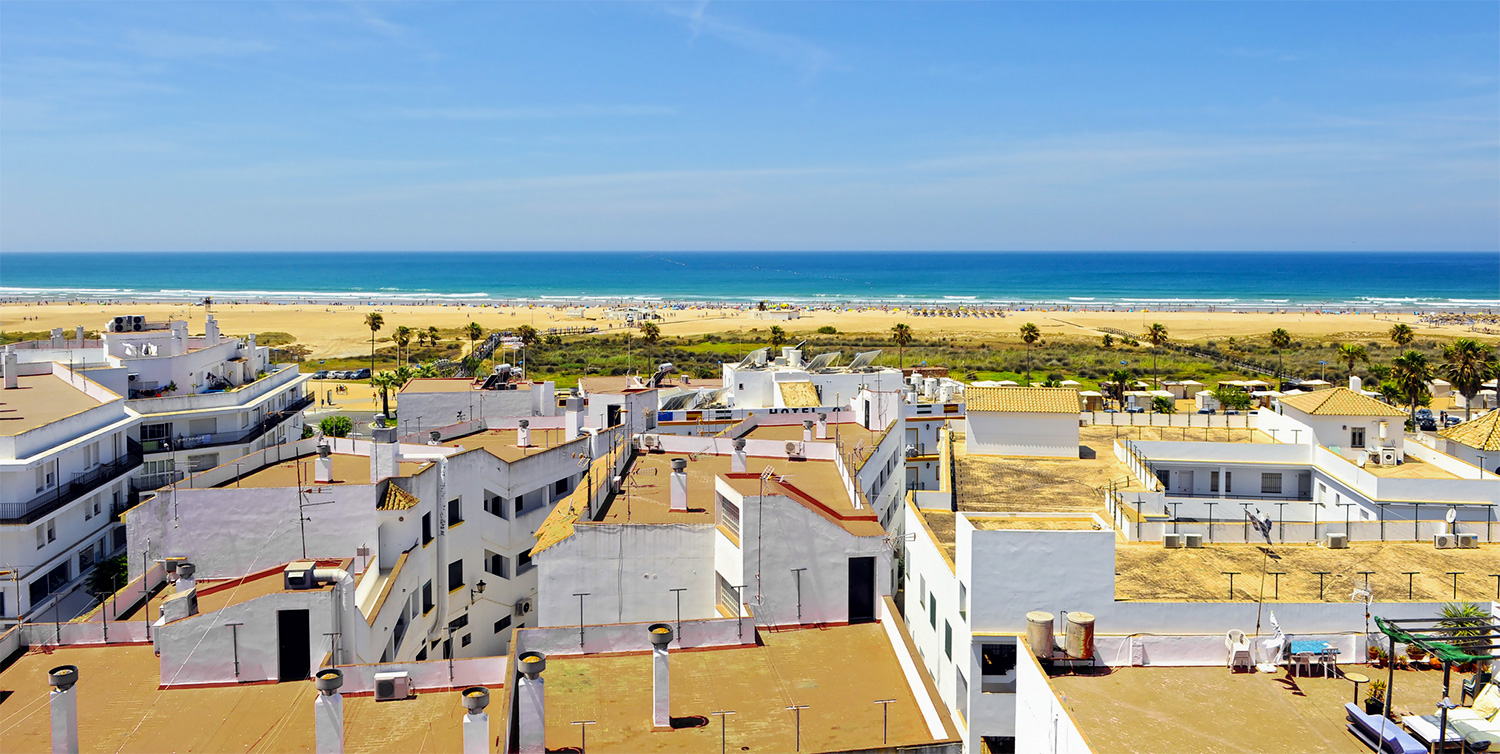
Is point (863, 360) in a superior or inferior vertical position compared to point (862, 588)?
superior

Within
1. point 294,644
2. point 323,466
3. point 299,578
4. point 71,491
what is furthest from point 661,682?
point 71,491

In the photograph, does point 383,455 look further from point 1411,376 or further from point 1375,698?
point 1411,376

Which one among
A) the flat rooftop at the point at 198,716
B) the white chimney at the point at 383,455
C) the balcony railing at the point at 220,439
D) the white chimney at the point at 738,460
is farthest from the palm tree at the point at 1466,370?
the balcony railing at the point at 220,439

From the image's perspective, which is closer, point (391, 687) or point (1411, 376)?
point (391, 687)

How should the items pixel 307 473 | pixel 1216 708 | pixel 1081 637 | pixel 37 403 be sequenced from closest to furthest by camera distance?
pixel 1216 708 < pixel 1081 637 < pixel 307 473 < pixel 37 403

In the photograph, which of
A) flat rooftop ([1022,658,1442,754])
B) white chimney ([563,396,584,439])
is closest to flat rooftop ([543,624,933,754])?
flat rooftop ([1022,658,1442,754])

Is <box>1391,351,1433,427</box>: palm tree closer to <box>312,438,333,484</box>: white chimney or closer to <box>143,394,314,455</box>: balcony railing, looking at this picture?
<box>312,438,333,484</box>: white chimney

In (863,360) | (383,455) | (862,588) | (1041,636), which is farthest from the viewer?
(863,360)
